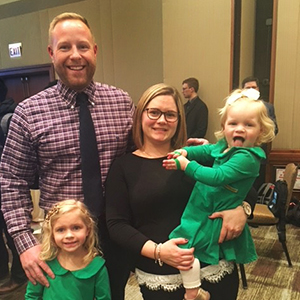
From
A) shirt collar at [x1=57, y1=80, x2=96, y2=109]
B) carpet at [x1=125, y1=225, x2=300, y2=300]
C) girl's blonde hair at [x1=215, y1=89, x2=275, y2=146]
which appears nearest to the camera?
girl's blonde hair at [x1=215, y1=89, x2=275, y2=146]

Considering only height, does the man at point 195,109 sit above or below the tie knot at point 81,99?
below

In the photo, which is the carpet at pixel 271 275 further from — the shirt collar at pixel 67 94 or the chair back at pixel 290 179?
the shirt collar at pixel 67 94

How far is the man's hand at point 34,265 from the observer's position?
124 centimetres

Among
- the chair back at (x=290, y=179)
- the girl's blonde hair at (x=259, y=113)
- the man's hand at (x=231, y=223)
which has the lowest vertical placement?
the chair back at (x=290, y=179)

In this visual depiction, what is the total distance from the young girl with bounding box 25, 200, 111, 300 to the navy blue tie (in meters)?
0.05

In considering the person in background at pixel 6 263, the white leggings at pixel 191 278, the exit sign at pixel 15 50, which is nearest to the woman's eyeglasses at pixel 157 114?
the white leggings at pixel 191 278

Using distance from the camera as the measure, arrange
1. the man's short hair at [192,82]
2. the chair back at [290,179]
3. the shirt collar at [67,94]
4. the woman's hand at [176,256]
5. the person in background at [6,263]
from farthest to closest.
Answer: the man's short hair at [192,82], the chair back at [290,179], the person in background at [6,263], the shirt collar at [67,94], the woman's hand at [176,256]

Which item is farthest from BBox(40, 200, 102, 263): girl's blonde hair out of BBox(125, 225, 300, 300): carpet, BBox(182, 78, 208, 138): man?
BBox(182, 78, 208, 138): man

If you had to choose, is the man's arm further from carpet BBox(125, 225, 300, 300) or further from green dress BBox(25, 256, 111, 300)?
carpet BBox(125, 225, 300, 300)

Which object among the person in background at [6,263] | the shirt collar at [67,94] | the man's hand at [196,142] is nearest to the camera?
the shirt collar at [67,94]

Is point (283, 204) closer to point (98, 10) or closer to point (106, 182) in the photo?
point (106, 182)

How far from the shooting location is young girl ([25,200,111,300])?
4.24 feet

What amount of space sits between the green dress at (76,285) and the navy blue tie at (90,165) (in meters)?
0.23

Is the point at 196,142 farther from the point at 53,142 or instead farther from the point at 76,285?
the point at 76,285
